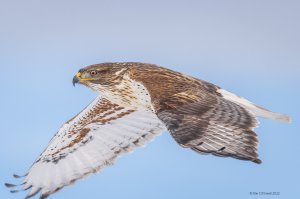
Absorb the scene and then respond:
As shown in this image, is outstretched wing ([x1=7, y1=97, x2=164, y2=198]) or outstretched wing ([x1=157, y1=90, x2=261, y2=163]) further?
outstretched wing ([x1=7, y1=97, x2=164, y2=198])

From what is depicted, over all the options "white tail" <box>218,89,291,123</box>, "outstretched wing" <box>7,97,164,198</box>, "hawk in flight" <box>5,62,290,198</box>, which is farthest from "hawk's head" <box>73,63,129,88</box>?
"white tail" <box>218,89,291,123</box>

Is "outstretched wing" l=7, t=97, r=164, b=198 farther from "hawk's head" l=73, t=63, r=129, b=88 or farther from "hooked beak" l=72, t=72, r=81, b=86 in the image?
"hooked beak" l=72, t=72, r=81, b=86

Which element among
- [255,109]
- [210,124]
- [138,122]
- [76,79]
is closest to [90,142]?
[138,122]

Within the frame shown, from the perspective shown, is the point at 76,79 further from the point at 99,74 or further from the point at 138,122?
the point at 138,122

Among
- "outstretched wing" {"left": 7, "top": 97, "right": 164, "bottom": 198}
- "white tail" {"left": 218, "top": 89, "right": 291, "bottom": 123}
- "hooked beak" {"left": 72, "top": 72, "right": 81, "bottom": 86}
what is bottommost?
"outstretched wing" {"left": 7, "top": 97, "right": 164, "bottom": 198}

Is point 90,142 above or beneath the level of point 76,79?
beneath

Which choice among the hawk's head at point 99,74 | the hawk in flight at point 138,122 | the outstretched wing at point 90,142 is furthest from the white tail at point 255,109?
the outstretched wing at point 90,142

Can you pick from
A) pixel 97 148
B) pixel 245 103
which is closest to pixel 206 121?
pixel 245 103
